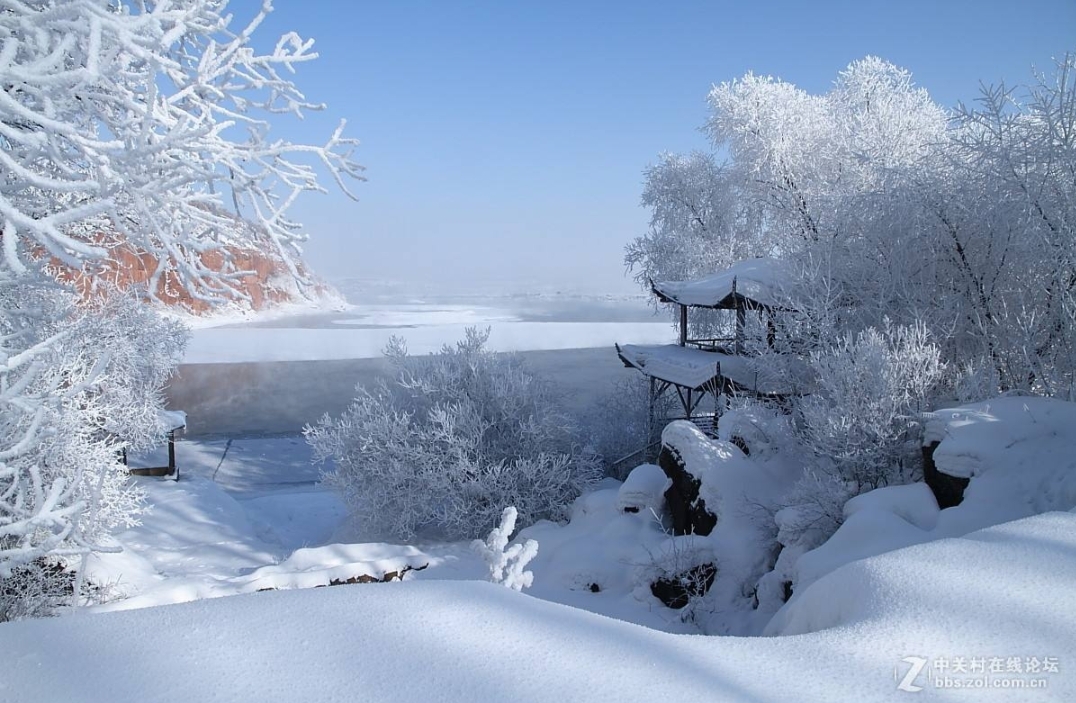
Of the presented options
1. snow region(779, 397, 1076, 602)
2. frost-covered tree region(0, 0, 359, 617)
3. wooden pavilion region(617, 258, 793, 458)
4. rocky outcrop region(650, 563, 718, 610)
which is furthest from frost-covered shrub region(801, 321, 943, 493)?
frost-covered tree region(0, 0, 359, 617)

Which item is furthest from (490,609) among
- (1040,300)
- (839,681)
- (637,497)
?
(1040,300)

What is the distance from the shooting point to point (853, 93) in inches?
969

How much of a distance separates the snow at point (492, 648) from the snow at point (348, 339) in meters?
45.1

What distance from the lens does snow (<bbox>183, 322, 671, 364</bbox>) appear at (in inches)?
2163

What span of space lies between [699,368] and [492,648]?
43.1 ft

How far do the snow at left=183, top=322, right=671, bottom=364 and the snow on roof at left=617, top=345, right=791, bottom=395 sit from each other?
31.6 metres

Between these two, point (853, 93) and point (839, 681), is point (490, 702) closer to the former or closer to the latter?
point (839, 681)

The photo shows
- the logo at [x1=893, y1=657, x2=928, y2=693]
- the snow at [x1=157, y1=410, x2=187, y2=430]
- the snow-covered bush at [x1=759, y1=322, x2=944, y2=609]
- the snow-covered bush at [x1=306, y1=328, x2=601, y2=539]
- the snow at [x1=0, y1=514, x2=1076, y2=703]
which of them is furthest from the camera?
the snow at [x1=157, y1=410, x2=187, y2=430]

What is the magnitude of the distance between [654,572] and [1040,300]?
789cm

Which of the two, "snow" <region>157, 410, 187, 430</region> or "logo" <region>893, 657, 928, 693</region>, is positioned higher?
"logo" <region>893, 657, 928, 693</region>

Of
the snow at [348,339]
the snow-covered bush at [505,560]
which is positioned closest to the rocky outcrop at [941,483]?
the snow-covered bush at [505,560]

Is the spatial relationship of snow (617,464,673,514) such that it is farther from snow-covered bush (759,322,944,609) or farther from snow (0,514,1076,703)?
snow (0,514,1076,703)

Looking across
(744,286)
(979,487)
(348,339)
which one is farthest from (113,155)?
(348,339)

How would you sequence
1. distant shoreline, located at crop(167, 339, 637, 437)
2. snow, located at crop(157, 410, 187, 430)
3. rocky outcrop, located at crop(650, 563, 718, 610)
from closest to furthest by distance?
rocky outcrop, located at crop(650, 563, 718, 610)
snow, located at crop(157, 410, 187, 430)
distant shoreline, located at crop(167, 339, 637, 437)
